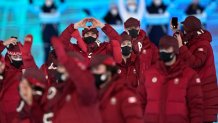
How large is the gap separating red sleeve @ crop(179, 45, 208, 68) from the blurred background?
14.1 ft

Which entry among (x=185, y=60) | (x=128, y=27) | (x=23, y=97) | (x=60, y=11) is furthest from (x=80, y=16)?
(x=23, y=97)

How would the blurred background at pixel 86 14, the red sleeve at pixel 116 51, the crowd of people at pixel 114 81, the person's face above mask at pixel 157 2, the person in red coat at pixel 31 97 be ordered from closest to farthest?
1. the crowd of people at pixel 114 81
2. the person in red coat at pixel 31 97
3. the red sleeve at pixel 116 51
4. the blurred background at pixel 86 14
5. the person's face above mask at pixel 157 2

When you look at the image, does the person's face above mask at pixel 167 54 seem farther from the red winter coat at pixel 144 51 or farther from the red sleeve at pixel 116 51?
the red winter coat at pixel 144 51

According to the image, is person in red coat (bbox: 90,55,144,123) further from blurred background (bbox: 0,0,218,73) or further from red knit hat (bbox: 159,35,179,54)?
blurred background (bbox: 0,0,218,73)

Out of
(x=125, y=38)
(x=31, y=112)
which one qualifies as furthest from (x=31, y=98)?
(x=125, y=38)

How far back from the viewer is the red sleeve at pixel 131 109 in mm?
5176

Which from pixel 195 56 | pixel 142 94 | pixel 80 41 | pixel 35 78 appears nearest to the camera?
pixel 35 78

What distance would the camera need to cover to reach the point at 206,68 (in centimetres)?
692

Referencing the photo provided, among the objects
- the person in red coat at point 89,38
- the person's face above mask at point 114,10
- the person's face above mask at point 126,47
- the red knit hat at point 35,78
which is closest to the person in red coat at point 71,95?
the red knit hat at point 35,78

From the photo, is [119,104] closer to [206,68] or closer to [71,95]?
[71,95]

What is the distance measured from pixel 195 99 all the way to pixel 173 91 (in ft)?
0.71

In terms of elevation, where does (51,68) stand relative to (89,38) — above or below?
below

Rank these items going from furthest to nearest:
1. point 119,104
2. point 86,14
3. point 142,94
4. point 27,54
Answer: point 86,14 < point 27,54 < point 142,94 < point 119,104

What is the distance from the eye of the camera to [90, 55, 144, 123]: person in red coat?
17.0 ft
